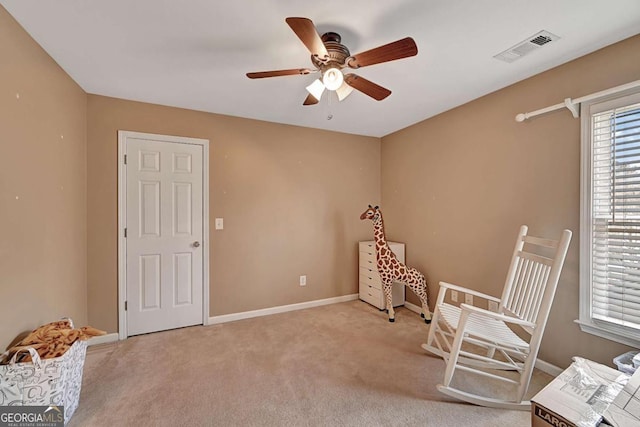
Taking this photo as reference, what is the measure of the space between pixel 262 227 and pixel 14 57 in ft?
7.53

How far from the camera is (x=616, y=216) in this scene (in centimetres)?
176

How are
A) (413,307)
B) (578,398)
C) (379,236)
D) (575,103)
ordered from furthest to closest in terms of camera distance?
(413,307), (379,236), (575,103), (578,398)

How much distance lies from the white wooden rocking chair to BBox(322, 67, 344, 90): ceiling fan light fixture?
1.59 m

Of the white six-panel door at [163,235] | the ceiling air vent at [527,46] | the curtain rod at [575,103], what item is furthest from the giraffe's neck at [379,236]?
the white six-panel door at [163,235]

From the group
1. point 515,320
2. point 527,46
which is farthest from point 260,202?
point 527,46

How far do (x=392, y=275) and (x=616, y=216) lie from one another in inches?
73.5

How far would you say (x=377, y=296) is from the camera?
3.41 metres

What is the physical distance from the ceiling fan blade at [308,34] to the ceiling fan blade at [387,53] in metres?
0.19

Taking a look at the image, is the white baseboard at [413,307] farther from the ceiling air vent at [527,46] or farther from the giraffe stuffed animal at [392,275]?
the ceiling air vent at [527,46]

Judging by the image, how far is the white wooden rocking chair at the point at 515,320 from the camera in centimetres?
168

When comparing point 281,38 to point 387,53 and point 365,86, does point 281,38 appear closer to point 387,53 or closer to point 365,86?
point 365,86

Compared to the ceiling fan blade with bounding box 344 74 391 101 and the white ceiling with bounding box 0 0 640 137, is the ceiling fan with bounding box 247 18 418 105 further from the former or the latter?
the white ceiling with bounding box 0 0 640 137

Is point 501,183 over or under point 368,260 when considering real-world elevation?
over

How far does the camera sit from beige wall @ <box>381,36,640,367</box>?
6.35 feet
